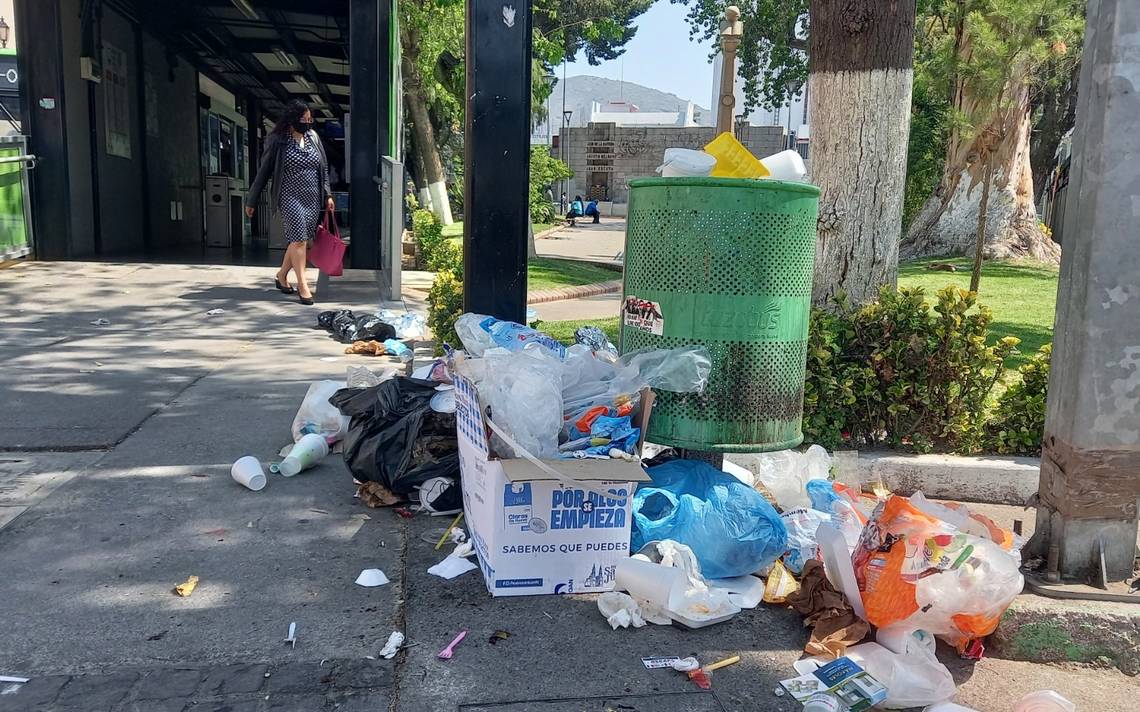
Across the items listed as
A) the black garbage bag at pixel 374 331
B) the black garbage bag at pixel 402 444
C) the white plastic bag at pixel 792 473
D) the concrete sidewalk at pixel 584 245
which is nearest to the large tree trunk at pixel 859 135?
the white plastic bag at pixel 792 473

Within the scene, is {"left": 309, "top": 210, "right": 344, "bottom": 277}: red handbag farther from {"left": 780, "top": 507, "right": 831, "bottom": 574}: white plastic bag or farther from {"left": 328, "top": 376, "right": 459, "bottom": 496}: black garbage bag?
{"left": 780, "top": 507, "right": 831, "bottom": 574}: white plastic bag

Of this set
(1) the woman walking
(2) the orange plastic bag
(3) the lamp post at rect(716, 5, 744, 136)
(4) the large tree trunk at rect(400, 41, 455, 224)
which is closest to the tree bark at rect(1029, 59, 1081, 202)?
(3) the lamp post at rect(716, 5, 744, 136)

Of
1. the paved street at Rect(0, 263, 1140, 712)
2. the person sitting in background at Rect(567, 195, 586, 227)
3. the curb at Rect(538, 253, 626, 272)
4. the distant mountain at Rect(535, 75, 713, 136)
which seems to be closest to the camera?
the paved street at Rect(0, 263, 1140, 712)

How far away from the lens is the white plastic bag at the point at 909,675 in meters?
2.67

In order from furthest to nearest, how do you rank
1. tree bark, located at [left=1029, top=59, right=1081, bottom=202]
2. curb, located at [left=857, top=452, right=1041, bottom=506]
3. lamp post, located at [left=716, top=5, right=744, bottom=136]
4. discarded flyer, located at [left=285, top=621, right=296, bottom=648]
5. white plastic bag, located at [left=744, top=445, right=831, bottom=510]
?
tree bark, located at [left=1029, top=59, right=1081, bottom=202] < lamp post, located at [left=716, top=5, right=744, bottom=136] < curb, located at [left=857, top=452, right=1041, bottom=506] < white plastic bag, located at [left=744, top=445, right=831, bottom=510] < discarded flyer, located at [left=285, top=621, right=296, bottom=648]

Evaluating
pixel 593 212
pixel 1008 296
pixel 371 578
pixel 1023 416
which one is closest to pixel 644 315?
pixel 371 578

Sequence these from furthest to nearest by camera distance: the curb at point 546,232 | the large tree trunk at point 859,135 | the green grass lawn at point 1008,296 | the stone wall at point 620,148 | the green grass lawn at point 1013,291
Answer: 1. the stone wall at point 620,148
2. the curb at point 546,232
3. the green grass lawn at point 1013,291
4. the green grass lawn at point 1008,296
5. the large tree trunk at point 859,135

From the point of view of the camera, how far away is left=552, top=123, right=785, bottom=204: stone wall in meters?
46.5

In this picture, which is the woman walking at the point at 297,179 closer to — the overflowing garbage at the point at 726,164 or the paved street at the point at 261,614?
the paved street at the point at 261,614

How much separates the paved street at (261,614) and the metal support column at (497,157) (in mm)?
1177

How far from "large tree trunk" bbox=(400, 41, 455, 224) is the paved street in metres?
13.6

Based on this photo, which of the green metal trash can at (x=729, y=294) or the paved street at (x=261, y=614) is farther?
the green metal trash can at (x=729, y=294)

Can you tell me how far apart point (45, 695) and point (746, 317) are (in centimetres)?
259

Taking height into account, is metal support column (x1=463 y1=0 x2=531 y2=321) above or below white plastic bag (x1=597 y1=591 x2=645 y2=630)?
above
